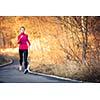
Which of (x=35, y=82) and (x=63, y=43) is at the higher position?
(x=63, y=43)

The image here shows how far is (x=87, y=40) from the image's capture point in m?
4.59

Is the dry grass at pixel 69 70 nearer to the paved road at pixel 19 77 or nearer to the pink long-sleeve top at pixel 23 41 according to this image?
the paved road at pixel 19 77

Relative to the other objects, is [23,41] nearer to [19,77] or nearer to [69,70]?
[19,77]

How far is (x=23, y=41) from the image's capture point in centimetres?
461

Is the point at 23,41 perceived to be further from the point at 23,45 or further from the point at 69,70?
the point at 69,70

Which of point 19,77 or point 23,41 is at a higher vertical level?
point 23,41

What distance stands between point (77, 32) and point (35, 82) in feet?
2.21

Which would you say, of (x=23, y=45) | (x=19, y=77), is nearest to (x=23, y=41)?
(x=23, y=45)

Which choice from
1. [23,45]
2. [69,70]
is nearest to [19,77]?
[23,45]

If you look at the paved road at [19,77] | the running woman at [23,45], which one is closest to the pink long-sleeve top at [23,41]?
the running woman at [23,45]
